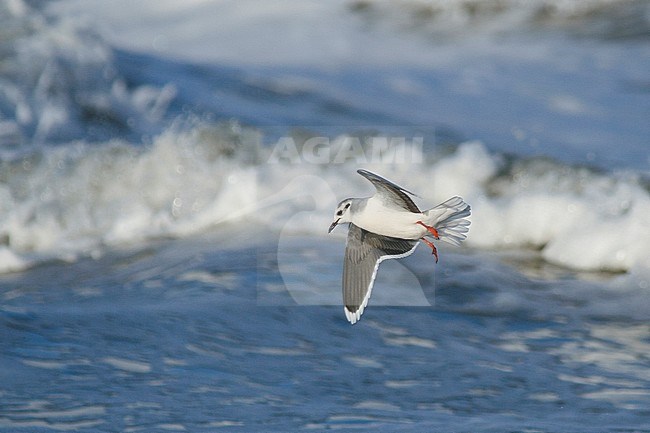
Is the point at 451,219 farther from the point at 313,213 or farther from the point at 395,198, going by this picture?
the point at 313,213

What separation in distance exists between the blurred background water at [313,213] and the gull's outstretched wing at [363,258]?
63cm

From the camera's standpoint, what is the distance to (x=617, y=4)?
37.9 feet

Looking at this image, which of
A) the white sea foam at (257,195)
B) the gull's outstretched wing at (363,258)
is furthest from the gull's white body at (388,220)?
the white sea foam at (257,195)

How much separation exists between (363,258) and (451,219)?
0.37 meters

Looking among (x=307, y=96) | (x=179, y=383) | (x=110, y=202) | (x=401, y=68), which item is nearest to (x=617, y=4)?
(x=401, y=68)

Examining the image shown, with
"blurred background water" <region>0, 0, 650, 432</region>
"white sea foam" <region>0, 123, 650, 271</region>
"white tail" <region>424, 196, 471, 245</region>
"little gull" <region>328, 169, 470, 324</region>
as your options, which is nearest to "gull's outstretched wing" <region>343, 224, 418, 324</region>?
"little gull" <region>328, 169, 470, 324</region>

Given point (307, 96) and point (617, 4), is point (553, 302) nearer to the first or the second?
point (307, 96)

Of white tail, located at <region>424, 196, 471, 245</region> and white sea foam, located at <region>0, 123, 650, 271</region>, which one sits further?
white sea foam, located at <region>0, 123, 650, 271</region>

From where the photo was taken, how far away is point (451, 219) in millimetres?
3469

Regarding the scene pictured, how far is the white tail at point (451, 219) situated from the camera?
3.39m

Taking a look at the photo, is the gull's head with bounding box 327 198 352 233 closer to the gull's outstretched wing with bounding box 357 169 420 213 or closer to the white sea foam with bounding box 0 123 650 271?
the gull's outstretched wing with bounding box 357 169 420 213

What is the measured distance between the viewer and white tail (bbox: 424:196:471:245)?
11.1 feet

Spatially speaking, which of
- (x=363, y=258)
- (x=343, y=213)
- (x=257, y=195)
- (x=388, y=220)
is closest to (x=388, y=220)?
(x=388, y=220)

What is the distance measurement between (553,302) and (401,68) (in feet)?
18.2
